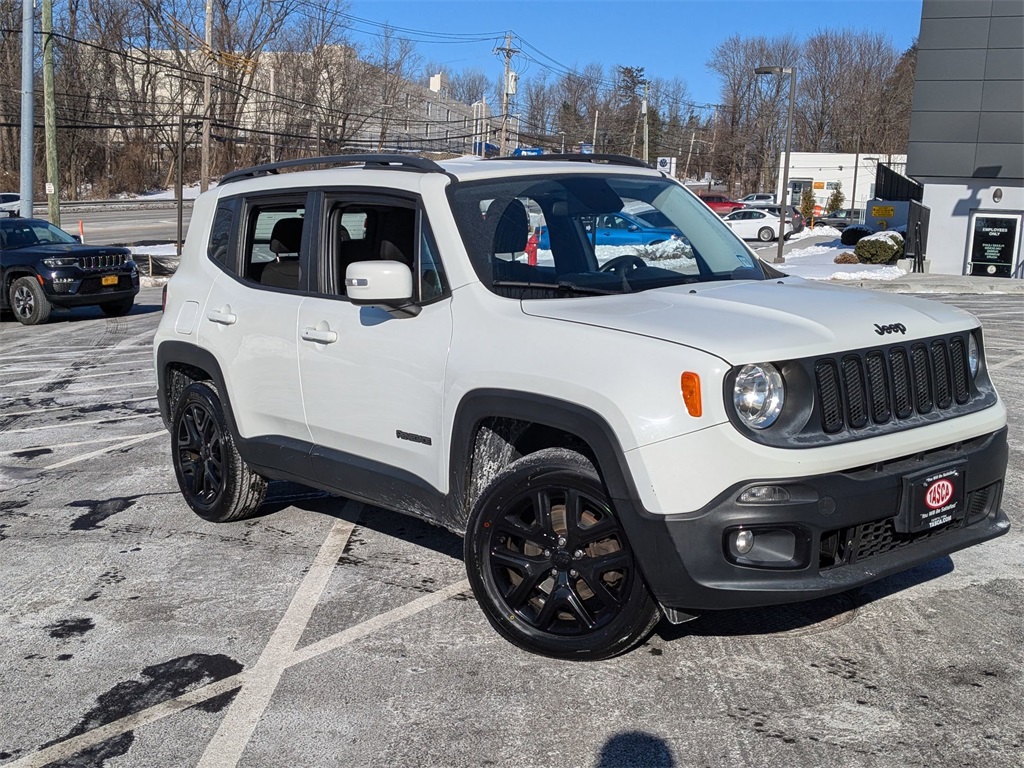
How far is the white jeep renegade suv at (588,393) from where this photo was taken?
3.68 metres

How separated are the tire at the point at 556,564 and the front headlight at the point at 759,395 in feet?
1.89

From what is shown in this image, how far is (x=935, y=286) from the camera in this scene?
26.6 m

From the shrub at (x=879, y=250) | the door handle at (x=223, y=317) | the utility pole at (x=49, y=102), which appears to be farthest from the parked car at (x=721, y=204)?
the door handle at (x=223, y=317)

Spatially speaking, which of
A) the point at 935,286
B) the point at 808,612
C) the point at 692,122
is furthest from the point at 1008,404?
the point at 692,122

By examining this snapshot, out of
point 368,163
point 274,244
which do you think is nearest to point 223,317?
point 274,244

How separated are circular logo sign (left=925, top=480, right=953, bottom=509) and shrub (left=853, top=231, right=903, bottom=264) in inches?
1197

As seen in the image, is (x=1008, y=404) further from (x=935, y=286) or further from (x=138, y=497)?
(x=935, y=286)

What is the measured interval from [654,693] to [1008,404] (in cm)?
648

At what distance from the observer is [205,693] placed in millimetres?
3975

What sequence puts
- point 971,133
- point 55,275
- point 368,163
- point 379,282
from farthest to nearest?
point 971,133 < point 55,275 < point 368,163 < point 379,282

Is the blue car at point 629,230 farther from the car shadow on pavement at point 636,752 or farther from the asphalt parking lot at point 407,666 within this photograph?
the car shadow on pavement at point 636,752

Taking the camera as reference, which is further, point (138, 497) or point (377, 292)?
point (138, 497)

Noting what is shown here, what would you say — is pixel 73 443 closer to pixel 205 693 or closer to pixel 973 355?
pixel 205 693

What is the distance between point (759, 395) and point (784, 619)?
1.34m
